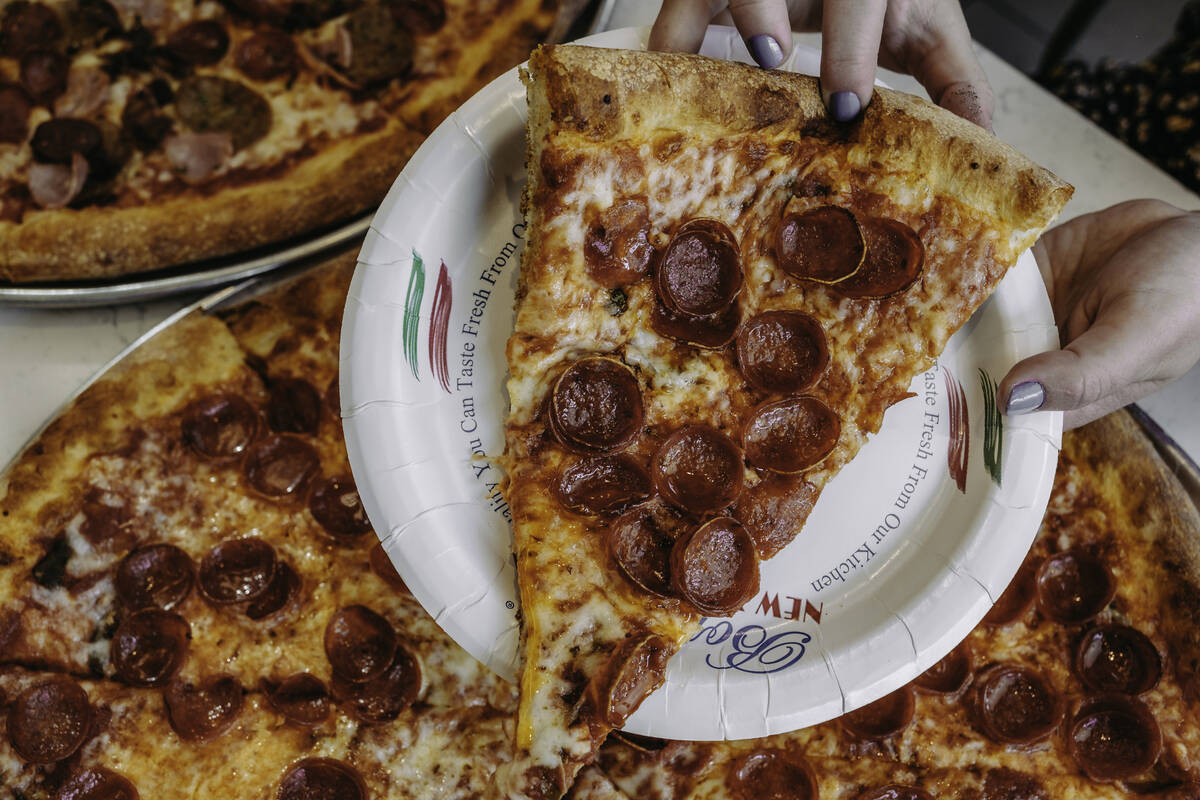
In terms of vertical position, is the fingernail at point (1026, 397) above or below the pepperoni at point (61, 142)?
above

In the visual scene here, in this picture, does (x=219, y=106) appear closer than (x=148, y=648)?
No

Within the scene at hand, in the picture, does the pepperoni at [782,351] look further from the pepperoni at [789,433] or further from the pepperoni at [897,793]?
the pepperoni at [897,793]

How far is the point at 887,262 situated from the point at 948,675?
46.2 inches

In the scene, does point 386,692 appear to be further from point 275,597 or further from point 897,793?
point 897,793

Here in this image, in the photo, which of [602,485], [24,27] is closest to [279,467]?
[602,485]

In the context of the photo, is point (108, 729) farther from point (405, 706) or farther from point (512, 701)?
point (512, 701)

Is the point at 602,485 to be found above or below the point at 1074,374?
below

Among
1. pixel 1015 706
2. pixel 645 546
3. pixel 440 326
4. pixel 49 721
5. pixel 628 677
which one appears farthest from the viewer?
pixel 1015 706

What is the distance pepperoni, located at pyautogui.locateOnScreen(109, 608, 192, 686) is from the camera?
2.34 m

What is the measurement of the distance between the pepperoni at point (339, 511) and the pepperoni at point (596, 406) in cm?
74

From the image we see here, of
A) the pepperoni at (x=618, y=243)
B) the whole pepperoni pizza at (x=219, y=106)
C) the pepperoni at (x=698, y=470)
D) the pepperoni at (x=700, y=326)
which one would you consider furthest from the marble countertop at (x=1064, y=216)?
the pepperoni at (x=698, y=470)

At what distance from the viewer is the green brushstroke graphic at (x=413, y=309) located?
2096mm

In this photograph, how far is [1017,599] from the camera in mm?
2549

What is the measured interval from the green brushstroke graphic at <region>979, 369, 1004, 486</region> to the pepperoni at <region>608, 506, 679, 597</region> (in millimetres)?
806
